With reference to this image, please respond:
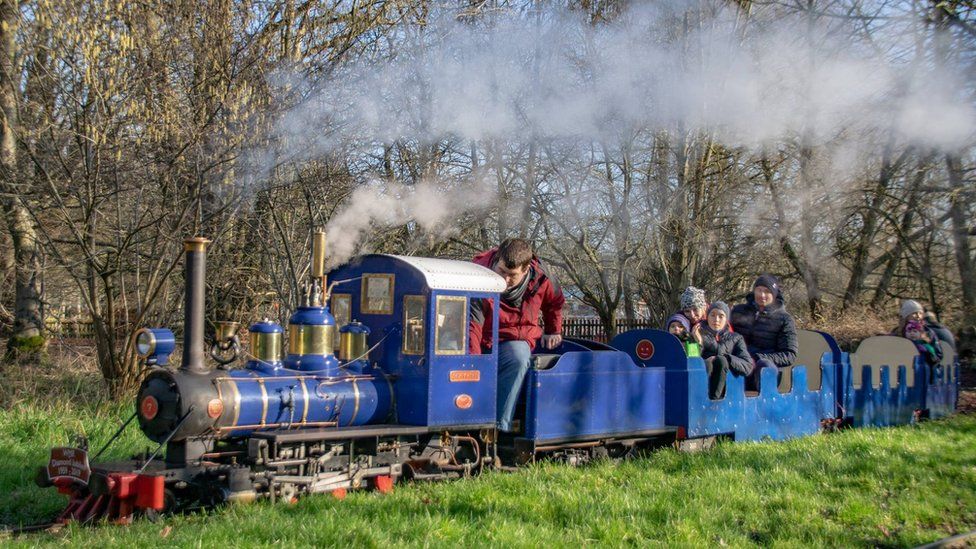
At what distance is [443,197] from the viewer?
44.9 feet

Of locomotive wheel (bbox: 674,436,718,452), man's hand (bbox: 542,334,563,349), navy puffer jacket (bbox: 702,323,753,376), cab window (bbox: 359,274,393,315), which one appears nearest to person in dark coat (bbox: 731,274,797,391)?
navy puffer jacket (bbox: 702,323,753,376)

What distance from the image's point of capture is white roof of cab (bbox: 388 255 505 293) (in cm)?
681

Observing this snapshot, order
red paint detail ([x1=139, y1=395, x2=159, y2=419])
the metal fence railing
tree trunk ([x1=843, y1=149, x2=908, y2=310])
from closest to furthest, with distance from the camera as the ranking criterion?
red paint detail ([x1=139, y1=395, x2=159, y2=419]), tree trunk ([x1=843, y1=149, x2=908, y2=310]), the metal fence railing

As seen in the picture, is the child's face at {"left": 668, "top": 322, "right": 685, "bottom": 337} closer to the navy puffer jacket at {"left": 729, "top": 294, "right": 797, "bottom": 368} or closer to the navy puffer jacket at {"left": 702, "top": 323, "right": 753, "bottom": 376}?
the navy puffer jacket at {"left": 702, "top": 323, "right": 753, "bottom": 376}

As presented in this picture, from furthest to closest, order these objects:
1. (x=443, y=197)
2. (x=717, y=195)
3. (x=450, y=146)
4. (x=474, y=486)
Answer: (x=717, y=195) → (x=450, y=146) → (x=443, y=197) → (x=474, y=486)

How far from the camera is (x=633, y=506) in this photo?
6.18 metres

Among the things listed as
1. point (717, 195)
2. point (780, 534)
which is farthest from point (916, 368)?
point (780, 534)

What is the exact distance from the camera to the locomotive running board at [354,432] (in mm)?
6160

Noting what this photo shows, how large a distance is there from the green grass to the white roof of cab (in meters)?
1.54

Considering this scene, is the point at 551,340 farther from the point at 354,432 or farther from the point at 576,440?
the point at 354,432

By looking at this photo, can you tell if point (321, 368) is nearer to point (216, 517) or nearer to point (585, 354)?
point (216, 517)

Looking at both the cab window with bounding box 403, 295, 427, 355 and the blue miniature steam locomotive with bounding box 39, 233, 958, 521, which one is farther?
the cab window with bounding box 403, 295, 427, 355

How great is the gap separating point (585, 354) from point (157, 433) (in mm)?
3660

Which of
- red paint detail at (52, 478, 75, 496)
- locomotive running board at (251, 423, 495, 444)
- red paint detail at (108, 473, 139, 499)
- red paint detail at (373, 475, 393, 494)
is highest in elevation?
locomotive running board at (251, 423, 495, 444)
